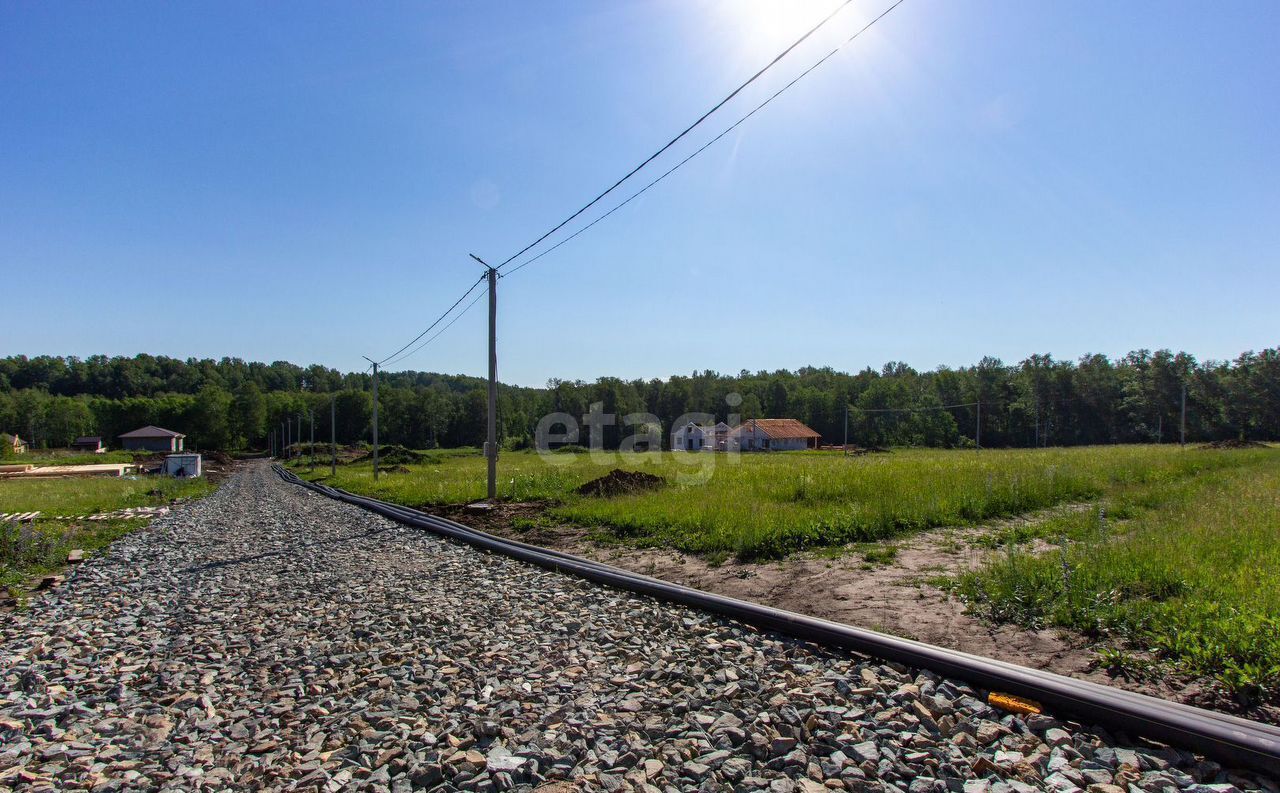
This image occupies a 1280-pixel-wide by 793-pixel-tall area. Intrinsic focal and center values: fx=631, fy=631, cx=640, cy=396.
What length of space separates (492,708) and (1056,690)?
3.45 meters

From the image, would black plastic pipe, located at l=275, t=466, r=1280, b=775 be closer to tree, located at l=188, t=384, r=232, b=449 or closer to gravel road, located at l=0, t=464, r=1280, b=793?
gravel road, located at l=0, t=464, r=1280, b=793

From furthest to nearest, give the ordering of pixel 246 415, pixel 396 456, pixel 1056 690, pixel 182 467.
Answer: pixel 246 415 → pixel 396 456 → pixel 182 467 → pixel 1056 690

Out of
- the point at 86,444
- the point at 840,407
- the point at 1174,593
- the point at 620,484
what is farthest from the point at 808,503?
the point at 86,444

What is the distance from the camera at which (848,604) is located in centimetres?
600

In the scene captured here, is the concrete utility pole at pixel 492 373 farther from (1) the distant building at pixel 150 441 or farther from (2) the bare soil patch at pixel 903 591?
(1) the distant building at pixel 150 441

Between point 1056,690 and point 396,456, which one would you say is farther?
point 396,456

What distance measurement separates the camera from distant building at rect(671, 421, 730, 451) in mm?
Answer: 61688

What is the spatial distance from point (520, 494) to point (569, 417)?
67426 millimetres

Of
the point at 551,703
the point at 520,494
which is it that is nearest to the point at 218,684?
the point at 551,703

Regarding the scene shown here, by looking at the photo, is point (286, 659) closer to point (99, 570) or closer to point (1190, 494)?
point (99, 570)

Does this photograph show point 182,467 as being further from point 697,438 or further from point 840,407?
point 840,407

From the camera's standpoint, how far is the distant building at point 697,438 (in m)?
61.7

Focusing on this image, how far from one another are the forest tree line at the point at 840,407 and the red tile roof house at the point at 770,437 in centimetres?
861

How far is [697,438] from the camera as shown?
63.7m
